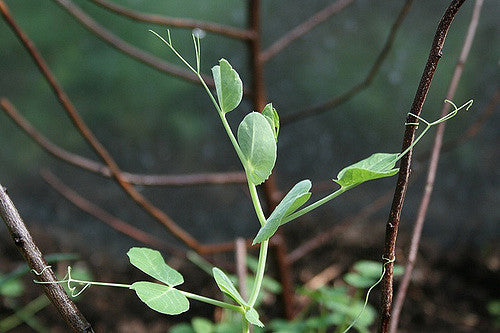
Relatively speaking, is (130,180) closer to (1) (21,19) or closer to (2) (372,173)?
(2) (372,173)

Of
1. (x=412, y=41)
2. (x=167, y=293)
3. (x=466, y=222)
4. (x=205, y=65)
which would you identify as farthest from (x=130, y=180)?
(x=466, y=222)

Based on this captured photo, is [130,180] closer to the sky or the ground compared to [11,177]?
closer to the ground

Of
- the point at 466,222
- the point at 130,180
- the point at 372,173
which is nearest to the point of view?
the point at 372,173

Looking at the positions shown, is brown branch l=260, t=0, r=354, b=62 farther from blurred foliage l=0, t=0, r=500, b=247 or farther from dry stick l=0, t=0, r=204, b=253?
blurred foliage l=0, t=0, r=500, b=247

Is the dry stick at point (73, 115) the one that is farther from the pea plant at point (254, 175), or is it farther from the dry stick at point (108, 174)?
the pea plant at point (254, 175)

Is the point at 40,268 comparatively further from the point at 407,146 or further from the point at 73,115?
the point at 73,115

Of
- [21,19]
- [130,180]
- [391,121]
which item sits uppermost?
[21,19]

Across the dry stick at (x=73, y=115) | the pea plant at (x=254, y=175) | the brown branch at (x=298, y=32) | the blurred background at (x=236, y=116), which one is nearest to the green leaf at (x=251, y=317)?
the pea plant at (x=254, y=175)
